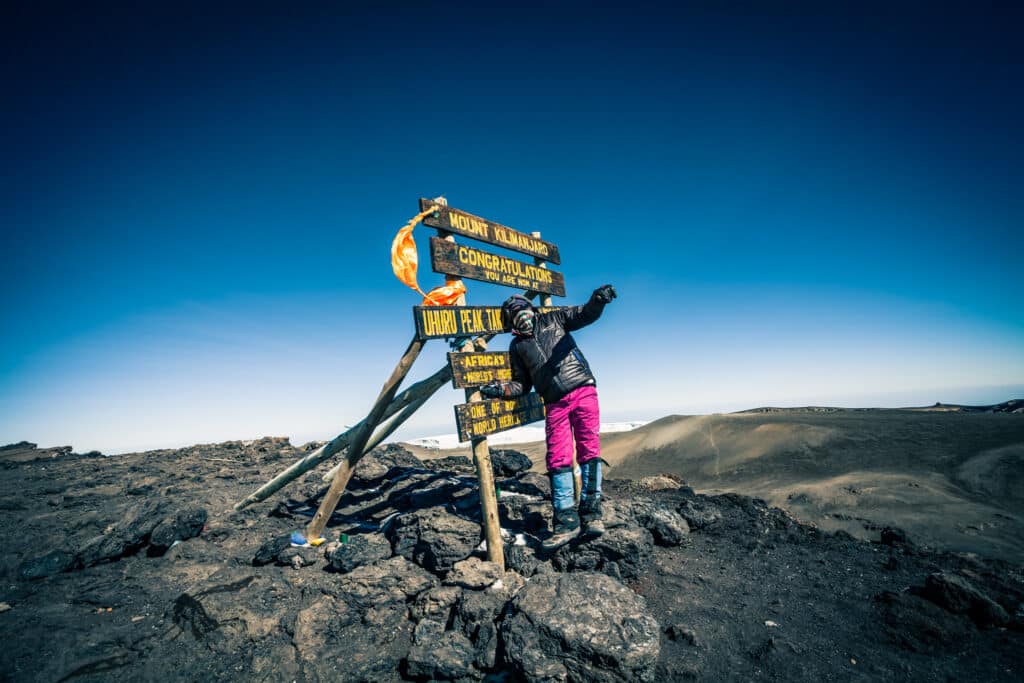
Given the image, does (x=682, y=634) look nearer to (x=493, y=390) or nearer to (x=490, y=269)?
(x=493, y=390)

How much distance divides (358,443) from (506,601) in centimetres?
294

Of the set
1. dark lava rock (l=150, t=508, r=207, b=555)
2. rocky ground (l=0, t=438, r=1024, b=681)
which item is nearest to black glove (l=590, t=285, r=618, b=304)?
rocky ground (l=0, t=438, r=1024, b=681)

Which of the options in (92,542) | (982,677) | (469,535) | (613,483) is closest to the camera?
(982,677)

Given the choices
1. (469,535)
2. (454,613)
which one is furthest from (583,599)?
(469,535)

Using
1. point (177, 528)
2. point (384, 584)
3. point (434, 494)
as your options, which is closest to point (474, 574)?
point (384, 584)

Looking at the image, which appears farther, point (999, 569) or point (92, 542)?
point (92, 542)

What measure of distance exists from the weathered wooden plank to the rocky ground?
9.98 feet

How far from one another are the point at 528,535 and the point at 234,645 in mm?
2993

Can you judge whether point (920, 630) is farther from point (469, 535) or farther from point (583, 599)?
point (469, 535)

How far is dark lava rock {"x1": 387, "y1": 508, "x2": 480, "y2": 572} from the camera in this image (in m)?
4.41

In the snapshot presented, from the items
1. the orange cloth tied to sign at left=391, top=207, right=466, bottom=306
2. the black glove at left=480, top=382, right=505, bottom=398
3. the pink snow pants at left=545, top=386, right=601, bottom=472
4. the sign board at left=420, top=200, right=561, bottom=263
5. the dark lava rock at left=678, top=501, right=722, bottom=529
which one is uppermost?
the sign board at left=420, top=200, right=561, bottom=263

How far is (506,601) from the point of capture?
138 inches

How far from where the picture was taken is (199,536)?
221 inches

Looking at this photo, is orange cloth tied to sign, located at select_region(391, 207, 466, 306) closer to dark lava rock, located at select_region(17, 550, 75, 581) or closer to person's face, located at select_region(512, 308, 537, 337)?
person's face, located at select_region(512, 308, 537, 337)
